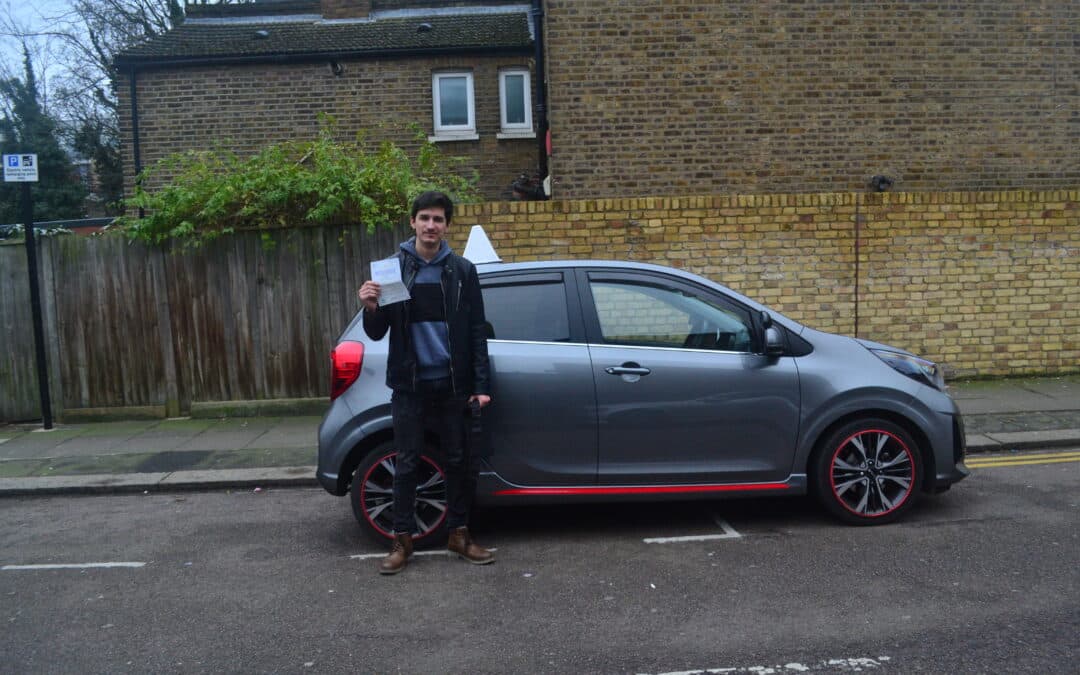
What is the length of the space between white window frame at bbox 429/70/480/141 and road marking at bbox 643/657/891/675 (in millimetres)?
14095

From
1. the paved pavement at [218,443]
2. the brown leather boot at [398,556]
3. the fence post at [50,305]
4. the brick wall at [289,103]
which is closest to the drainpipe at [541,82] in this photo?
Result: the brick wall at [289,103]

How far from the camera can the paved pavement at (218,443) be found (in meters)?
7.58

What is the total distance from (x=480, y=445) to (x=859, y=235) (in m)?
6.50

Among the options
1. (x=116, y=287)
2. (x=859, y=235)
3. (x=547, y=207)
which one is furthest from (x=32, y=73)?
(x=859, y=235)

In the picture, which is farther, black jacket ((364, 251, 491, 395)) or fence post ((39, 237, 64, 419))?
fence post ((39, 237, 64, 419))

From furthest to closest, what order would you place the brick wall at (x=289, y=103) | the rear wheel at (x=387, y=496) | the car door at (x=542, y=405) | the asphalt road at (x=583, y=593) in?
the brick wall at (x=289, y=103), the rear wheel at (x=387, y=496), the car door at (x=542, y=405), the asphalt road at (x=583, y=593)

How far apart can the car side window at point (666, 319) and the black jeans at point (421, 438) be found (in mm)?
1064

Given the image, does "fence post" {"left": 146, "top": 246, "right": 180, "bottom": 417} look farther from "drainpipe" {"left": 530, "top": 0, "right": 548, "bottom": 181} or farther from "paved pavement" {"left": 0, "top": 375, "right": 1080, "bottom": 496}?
"drainpipe" {"left": 530, "top": 0, "right": 548, "bottom": 181}

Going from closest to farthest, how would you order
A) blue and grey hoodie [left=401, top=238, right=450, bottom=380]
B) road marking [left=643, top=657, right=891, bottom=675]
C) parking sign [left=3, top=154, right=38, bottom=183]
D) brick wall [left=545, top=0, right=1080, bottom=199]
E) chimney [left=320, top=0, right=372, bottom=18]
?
road marking [left=643, top=657, right=891, bottom=675]
blue and grey hoodie [left=401, top=238, right=450, bottom=380]
parking sign [left=3, top=154, right=38, bottom=183]
brick wall [left=545, top=0, right=1080, bottom=199]
chimney [left=320, top=0, right=372, bottom=18]

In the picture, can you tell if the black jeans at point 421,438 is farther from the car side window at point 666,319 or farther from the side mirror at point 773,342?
the side mirror at point 773,342

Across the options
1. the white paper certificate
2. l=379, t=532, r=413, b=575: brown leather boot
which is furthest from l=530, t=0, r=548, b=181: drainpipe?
l=379, t=532, r=413, b=575: brown leather boot

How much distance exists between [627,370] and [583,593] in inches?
53.0

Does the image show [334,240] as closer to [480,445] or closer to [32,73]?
[480,445]

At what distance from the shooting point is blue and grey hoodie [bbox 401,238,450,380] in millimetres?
4938
